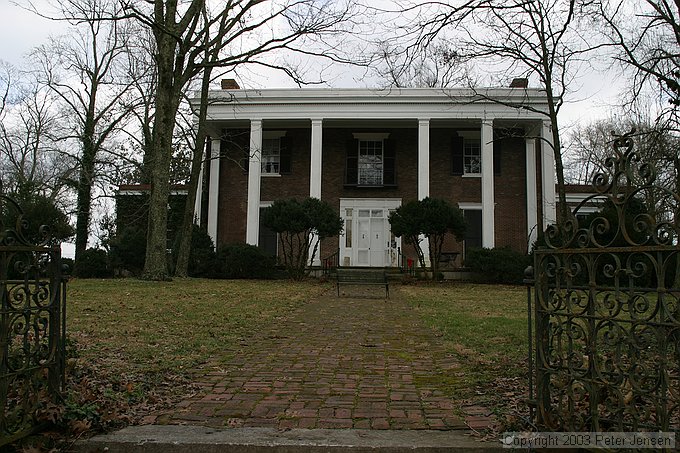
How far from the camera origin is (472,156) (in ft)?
89.3

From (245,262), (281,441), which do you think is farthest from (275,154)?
(281,441)

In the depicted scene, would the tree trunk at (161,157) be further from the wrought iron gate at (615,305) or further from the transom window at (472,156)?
the wrought iron gate at (615,305)

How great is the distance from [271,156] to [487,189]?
10474 millimetres

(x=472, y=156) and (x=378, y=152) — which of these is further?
(x=378, y=152)

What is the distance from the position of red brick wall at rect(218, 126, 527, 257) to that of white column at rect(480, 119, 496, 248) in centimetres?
211

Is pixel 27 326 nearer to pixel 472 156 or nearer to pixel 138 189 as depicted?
pixel 472 156

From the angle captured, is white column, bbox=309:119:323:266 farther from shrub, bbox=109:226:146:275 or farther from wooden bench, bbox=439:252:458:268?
shrub, bbox=109:226:146:275

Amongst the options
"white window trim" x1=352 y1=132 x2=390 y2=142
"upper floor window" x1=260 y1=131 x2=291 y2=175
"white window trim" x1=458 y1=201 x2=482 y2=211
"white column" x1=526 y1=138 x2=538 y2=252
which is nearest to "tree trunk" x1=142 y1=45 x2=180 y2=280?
"upper floor window" x1=260 y1=131 x2=291 y2=175

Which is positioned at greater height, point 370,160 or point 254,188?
point 370,160

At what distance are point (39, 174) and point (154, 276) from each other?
28.8 metres

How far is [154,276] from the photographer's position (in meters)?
17.8

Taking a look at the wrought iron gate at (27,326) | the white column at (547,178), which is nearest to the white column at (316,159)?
the white column at (547,178)

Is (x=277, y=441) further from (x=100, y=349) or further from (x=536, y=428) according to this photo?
(x=100, y=349)

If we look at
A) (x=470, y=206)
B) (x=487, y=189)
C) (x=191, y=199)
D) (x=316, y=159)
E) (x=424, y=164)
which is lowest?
(x=191, y=199)
